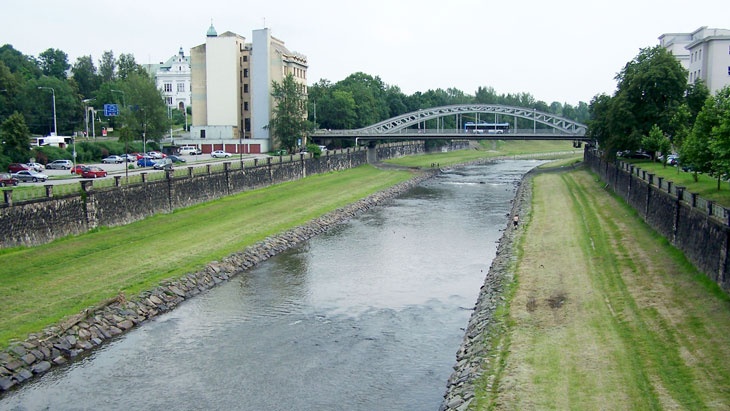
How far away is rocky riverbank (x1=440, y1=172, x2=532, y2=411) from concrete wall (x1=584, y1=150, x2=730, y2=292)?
7.55m

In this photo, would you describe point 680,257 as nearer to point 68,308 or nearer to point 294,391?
point 294,391

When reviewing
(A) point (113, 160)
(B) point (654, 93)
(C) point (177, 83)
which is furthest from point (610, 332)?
(C) point (177, 83)

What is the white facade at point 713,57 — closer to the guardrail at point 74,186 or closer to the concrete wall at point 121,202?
the concrete wall at point 121,202

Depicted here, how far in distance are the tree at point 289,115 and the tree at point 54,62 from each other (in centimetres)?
6580

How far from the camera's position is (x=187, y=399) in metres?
19.4

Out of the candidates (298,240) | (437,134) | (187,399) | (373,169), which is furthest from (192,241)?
(437,134)

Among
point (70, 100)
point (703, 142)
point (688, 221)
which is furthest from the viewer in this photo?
point (70, 100)

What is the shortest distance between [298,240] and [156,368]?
71.9ft

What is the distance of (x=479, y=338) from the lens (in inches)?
880

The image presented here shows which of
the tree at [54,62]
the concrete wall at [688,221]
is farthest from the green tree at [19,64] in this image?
the concrete wall at [688,221]

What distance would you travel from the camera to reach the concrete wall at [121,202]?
111 ft

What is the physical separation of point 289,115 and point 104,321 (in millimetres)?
65341

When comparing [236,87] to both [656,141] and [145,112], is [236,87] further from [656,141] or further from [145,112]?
[656,141]

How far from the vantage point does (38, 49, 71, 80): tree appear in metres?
134
